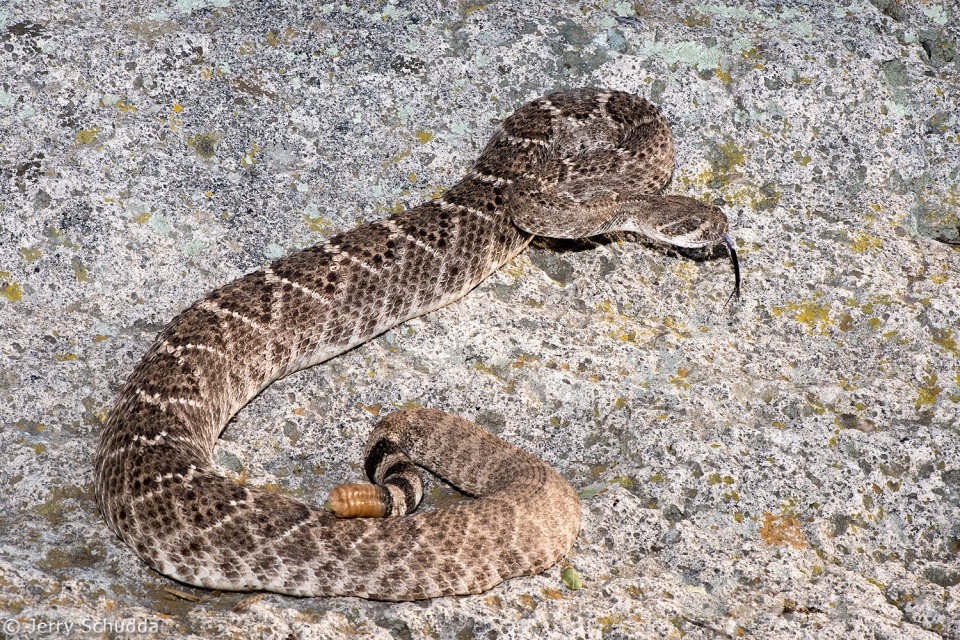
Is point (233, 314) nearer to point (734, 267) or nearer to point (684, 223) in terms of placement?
point (684, 223)

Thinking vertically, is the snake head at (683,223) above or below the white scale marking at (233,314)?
above

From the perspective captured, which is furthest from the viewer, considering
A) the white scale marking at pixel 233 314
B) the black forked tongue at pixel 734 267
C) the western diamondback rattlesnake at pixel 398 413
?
the black forked tongue at pixel 734 267

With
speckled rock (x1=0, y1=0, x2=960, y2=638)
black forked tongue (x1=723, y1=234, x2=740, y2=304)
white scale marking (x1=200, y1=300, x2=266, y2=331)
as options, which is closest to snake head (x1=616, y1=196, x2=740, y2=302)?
black forked tongue (x1=723, y1=234, x2=740, y2=304)

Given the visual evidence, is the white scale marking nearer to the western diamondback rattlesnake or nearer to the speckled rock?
the western diamondback rattlesnake

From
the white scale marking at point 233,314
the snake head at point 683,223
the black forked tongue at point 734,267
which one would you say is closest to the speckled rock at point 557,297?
the black forked tongue at point 734,267

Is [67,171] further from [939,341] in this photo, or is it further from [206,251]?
[939,341]

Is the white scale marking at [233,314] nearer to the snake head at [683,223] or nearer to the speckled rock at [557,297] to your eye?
the speckled rock at [557,297]

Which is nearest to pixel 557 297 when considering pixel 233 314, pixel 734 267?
pixel 734 267
